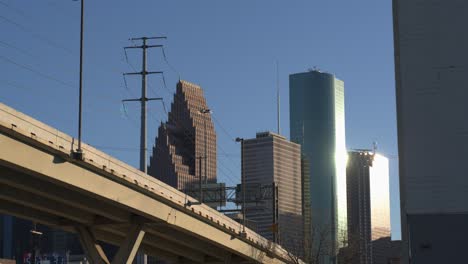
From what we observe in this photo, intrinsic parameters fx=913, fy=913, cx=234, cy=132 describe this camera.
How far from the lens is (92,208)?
174ft

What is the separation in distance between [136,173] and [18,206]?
7147 millimetres

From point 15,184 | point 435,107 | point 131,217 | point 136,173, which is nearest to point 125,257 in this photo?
point 131,217

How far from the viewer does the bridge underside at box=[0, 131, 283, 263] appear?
43.2 meters

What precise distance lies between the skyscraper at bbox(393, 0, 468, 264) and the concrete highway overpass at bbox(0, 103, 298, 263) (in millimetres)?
16034

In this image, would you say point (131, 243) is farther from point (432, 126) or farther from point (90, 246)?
point (432, 126)

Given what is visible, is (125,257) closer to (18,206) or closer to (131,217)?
(131,217)

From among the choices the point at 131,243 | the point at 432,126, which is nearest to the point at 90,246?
the point at 131,243

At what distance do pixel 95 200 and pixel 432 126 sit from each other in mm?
20288

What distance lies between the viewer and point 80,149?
45.4 m

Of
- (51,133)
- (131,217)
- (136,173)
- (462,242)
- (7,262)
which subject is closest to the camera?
(462,242)

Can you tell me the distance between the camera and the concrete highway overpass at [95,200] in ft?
137

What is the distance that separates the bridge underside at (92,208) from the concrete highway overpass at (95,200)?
0.15 ft

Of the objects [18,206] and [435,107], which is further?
[18,206]

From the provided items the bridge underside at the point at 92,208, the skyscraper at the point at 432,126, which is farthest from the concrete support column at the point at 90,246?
the skyscraper at the point at 432,126
